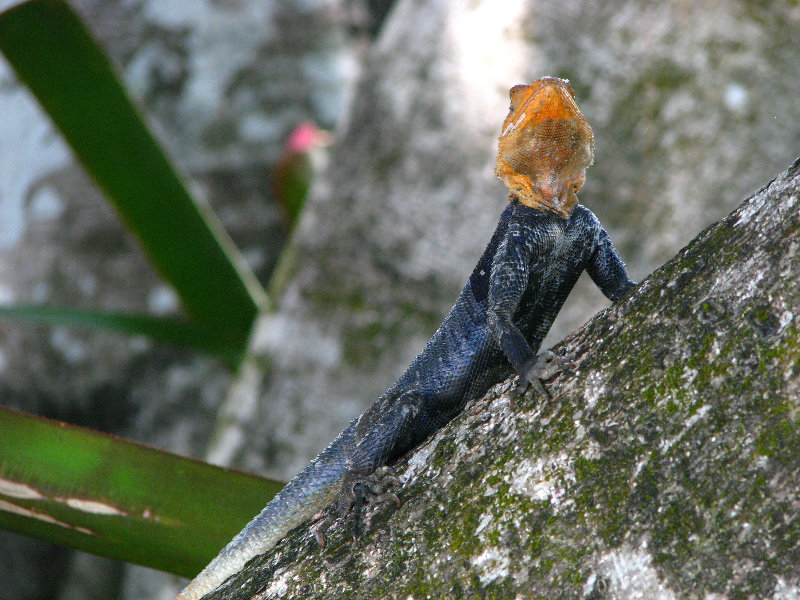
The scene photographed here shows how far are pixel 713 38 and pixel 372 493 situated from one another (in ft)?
8.08

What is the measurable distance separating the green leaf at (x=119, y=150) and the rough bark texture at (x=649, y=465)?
81.8 inches

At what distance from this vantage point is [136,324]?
3.13 meters

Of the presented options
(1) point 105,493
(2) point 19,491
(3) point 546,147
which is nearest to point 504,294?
(3) point 546,147

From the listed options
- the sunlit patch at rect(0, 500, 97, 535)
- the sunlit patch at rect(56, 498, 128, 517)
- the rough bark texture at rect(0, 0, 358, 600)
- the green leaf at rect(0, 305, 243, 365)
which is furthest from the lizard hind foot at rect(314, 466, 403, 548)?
the rough bark texture at rect(0, 0, 358, 600)

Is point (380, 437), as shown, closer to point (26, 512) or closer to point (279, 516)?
point (279, 516)

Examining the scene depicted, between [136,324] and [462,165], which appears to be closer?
[136,324]

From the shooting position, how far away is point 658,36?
3148mm

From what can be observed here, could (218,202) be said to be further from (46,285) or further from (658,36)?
(658,36)

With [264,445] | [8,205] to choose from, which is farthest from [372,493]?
[8,205]

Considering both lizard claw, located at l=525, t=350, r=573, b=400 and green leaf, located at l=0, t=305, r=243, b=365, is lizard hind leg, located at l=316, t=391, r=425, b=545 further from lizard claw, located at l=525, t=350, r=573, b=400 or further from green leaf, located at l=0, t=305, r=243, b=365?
green leaf, located at l=0, t=305, r=243, b=365

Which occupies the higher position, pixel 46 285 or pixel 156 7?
pixel 156 7

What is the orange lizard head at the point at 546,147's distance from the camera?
1.77 metres

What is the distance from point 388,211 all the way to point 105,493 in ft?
6.14

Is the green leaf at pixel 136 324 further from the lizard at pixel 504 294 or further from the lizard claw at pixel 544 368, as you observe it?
the lizard claw at pixel 544 368
